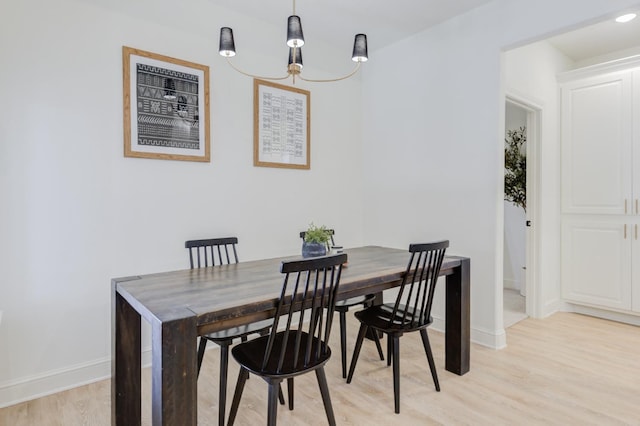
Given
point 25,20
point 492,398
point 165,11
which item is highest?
point 165,11

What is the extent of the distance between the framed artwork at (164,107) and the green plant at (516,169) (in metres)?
3.34

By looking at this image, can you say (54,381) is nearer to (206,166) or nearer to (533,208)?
(206,166)

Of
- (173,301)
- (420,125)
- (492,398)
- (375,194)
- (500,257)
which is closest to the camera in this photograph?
(173,301)

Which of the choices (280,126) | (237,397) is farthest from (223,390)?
(280,126)

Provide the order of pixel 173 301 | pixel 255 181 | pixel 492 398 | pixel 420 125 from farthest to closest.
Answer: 1. pixel 420 125
2. pixel 255 181
3. pixel 492 398
4. pixel 173 301

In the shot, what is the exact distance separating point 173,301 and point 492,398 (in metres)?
1.85

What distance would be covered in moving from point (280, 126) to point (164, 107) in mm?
1002

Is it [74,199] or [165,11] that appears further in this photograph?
[165,11]

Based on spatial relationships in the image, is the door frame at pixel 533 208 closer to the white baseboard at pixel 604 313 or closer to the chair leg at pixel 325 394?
the white baseboard at pixel 604 313

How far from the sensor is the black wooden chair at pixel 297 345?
151 cm

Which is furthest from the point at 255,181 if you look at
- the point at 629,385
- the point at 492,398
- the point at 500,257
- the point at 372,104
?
the point at 629,385

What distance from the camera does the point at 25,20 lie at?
6.97ft

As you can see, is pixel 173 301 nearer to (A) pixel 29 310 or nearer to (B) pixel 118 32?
(A) pixel 29 310

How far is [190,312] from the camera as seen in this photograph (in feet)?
4.44
